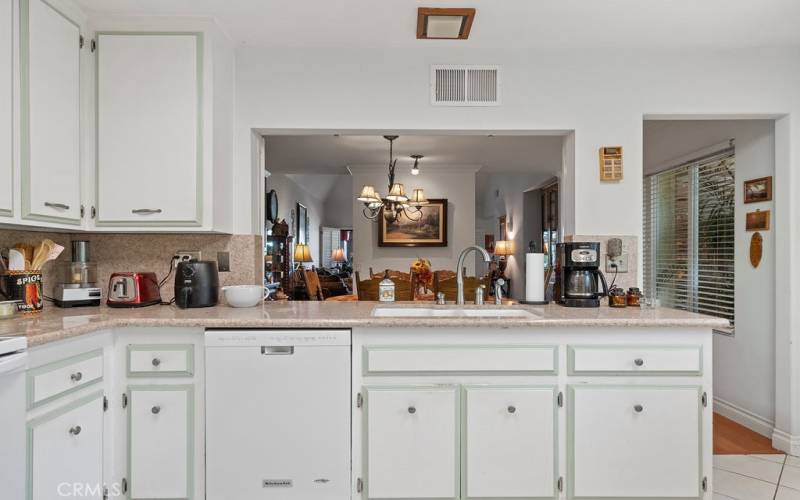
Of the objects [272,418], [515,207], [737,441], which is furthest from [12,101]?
[515,207]

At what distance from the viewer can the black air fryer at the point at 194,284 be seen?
2359 mm

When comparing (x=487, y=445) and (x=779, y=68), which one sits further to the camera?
(x=779, y=68)

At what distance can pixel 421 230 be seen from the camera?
725 centimetres

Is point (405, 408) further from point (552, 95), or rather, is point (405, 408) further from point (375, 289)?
point (375, 289)

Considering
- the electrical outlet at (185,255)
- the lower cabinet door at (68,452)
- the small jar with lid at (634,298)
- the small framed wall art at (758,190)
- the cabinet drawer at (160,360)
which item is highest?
the small framed wall art at (758,190)

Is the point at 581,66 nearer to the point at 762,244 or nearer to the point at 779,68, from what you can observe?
the point at 779,68

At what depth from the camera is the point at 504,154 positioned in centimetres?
621

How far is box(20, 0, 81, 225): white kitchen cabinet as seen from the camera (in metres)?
1.96

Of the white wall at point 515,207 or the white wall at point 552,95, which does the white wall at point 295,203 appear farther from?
the white wall at point 552,95

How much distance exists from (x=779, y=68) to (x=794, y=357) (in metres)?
1.62

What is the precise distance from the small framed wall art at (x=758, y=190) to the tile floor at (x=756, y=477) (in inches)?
59.5

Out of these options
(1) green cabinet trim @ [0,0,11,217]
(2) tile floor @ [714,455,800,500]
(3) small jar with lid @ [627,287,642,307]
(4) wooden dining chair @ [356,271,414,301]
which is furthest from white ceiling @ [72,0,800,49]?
(2) tile floor @ [714,455,800,500]

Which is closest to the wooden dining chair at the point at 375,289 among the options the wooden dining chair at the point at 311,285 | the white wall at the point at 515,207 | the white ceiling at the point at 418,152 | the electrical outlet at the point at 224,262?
the wooden dining chair at the point at 311,285

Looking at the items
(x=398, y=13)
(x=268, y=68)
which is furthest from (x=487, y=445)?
(x=268, y=68)
